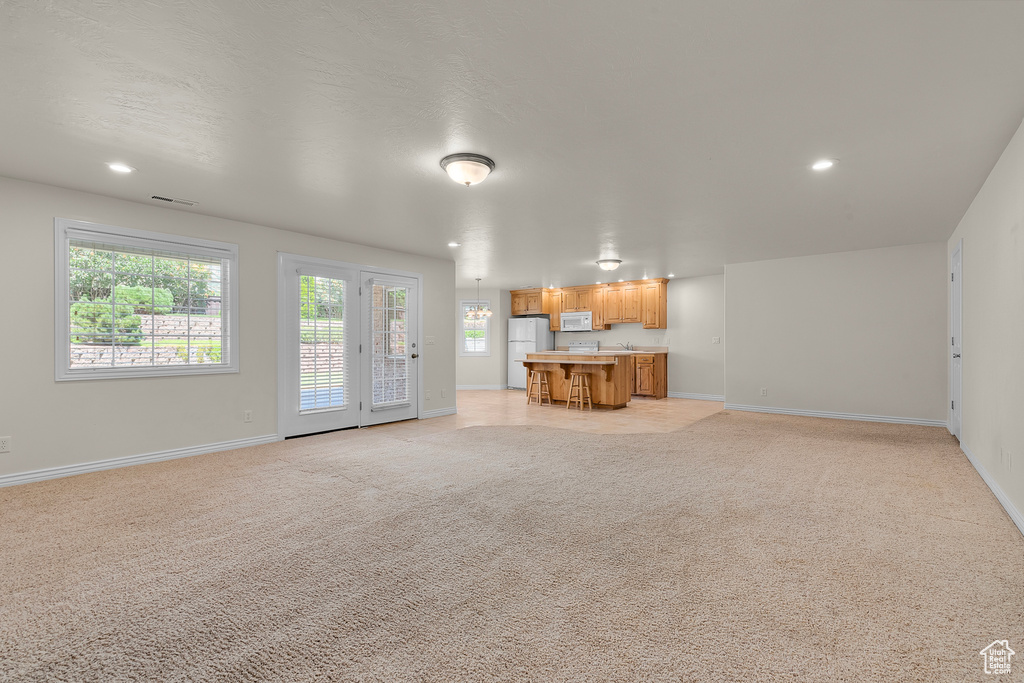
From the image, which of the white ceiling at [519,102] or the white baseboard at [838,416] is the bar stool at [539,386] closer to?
the white baseboard at [838,416]

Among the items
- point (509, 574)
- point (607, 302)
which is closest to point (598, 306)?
point (607, 302)

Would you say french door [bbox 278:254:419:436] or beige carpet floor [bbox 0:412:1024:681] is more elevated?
french door [bbox 278:254:419:436]

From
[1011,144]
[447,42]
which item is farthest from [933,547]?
[447,42]

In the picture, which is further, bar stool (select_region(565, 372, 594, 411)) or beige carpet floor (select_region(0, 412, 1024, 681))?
bar stool (select_region(565, 372, 594, 411))

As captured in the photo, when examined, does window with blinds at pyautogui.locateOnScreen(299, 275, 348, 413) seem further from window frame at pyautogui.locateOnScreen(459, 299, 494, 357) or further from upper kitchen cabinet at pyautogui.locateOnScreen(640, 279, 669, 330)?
upper kitchen cabinet at pyautogui.locateOnScreen(640, 279, 669, 330)

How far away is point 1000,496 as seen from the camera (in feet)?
10.5

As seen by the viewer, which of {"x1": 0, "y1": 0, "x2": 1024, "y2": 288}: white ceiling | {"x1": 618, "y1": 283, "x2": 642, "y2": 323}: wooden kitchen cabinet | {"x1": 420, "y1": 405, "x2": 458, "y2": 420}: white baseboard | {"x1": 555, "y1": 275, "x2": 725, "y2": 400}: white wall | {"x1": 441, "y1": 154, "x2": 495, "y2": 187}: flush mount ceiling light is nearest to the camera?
{"x1": 0, "y1": 0, "x2": 1024, "y2": 288}: white ceiling

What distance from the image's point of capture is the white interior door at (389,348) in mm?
6203

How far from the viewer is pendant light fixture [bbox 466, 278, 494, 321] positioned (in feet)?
33.4

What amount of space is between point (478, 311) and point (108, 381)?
22.6 feet

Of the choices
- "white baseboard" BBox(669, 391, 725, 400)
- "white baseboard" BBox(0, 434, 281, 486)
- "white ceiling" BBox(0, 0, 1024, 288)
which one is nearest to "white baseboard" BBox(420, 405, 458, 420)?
"white baseboard" BBox(0, 434, 281, 486)

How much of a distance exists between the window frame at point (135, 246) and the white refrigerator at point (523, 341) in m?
6.55

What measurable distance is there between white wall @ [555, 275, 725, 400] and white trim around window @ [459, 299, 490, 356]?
355 centimetres

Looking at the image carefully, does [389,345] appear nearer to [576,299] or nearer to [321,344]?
[321,344]
